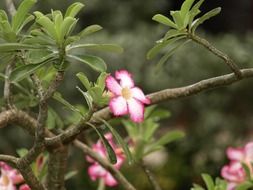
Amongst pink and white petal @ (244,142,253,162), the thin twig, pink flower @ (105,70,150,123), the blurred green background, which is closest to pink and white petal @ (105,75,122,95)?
pink flower @ (105,70,150,123)

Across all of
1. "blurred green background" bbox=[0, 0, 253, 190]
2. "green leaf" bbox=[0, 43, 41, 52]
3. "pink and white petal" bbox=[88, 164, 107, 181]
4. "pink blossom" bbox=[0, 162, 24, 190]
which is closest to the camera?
"green leaf" bbox=[0, 43, 41, 52]

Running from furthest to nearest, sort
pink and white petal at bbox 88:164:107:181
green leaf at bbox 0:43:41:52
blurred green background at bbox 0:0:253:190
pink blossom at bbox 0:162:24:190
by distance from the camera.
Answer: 1. blurred green background at bbox 0:0:253:190
2. pink and white petal at bbox 88:164:107:181
3. pink blossom at bbox 0:162:24:190
4. green leaf at bbox 0:43:41:52

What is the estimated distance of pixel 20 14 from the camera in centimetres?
77

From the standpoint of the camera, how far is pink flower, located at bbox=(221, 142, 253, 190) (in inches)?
41.7

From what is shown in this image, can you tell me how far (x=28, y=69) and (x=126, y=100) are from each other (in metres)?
0.13

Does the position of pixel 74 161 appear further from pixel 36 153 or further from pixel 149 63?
pixel 36 153

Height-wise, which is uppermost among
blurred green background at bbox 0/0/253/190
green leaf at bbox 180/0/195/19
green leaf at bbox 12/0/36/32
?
green leaf at bbox 180/0/195/19

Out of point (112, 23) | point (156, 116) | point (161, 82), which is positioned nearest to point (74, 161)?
point (161, 82)

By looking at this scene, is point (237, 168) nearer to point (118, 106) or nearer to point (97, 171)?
point (97, 171)

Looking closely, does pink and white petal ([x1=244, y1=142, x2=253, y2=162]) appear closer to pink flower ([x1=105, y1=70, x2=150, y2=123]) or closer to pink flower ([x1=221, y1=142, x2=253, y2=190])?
pink flower ([x1=221, y1=142, x2=253, y2=190])

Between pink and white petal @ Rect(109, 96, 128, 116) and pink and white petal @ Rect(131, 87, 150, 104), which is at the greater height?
pink and white petal @ Rect(131, 87, 150, 104)

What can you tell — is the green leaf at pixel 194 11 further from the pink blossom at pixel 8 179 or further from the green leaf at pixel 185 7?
the pink blossom at pixel 8 179

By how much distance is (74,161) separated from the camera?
3240 millimetres

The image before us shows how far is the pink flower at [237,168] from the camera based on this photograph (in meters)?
1.06
